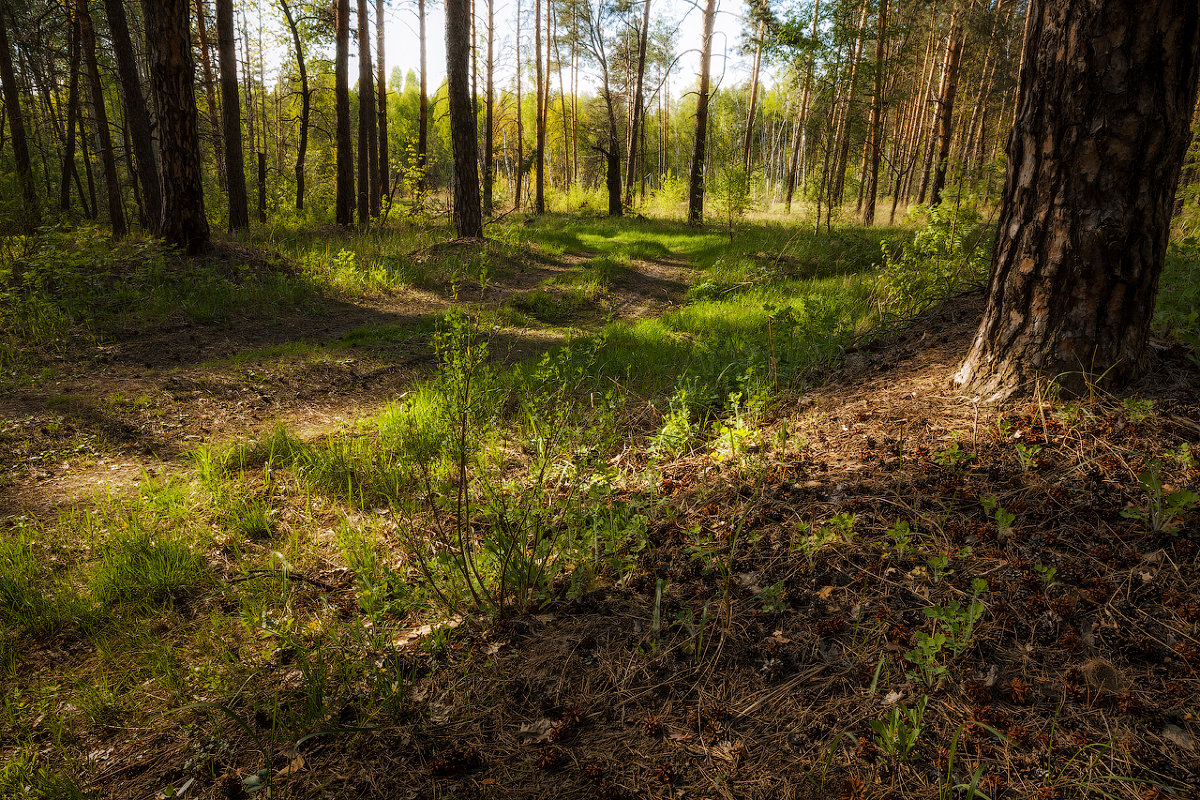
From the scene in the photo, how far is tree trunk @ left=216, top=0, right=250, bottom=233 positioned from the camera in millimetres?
10547

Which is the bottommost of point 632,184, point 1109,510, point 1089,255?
point 1109,510

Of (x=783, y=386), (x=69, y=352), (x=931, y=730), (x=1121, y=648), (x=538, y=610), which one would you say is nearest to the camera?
(x=931, y=730)

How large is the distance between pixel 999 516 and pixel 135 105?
47.9ft

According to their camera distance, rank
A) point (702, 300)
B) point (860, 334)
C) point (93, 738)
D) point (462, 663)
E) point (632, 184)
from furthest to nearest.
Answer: point (632, 184), point (702, 300), point (860, 334), point (462, 663), point (93, 738)

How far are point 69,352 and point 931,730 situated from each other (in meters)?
6.63

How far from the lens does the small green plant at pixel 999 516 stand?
1937mm

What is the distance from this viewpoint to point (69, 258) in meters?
5.96

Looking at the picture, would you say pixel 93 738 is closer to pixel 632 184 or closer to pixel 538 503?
pixel 538 503

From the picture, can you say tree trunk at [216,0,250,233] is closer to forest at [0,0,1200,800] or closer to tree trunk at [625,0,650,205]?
forest at [0,0,1200,800]

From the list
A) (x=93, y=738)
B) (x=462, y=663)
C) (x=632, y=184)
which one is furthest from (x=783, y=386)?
(x=632, y=184)

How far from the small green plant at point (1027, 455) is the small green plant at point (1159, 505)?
32 cm

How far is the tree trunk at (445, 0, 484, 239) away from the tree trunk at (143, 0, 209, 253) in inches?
146

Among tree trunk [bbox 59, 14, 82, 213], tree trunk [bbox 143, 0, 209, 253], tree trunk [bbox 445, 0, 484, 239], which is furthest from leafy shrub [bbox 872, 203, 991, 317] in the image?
tree trunk [bbox 59, 14, 82, 213]

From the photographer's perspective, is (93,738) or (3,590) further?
(3,590)
